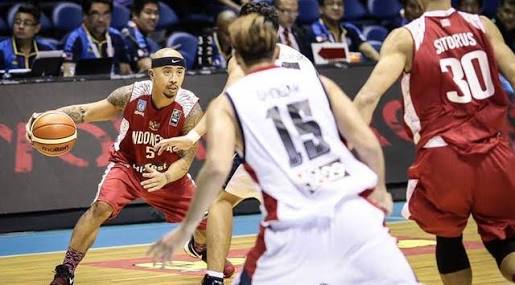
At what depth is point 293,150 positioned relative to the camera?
484 cm

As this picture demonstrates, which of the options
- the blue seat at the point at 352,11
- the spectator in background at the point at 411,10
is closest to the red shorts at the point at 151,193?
the spectator in background at the point at 411,10

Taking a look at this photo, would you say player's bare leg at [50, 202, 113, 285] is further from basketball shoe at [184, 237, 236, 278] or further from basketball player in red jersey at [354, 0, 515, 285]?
basketball player in red jersey at [354, 0, 515, 285]

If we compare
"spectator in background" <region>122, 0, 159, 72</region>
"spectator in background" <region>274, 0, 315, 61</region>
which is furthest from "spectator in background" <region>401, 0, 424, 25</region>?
"spectator in background" <region>122, 0, 159, 72</region>

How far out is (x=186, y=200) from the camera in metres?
8.34

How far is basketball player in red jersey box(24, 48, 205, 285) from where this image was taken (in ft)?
26.8

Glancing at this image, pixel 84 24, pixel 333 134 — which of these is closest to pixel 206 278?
pixel 333 134

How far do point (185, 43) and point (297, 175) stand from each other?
935 cm

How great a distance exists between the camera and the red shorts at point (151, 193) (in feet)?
26.7

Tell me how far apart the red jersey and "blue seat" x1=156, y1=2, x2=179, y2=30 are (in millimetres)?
6346

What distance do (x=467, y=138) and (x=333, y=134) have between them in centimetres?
130

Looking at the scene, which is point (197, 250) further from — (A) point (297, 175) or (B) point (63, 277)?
(A) point (297, 175)

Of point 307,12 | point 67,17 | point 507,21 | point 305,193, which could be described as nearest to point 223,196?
point 305,193

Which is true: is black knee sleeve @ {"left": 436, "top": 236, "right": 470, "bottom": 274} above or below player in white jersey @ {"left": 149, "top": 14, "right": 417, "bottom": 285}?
below

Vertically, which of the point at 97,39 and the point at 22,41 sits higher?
the point at 22,41
